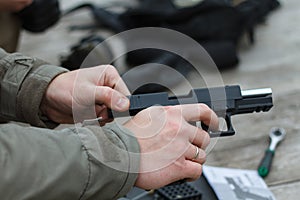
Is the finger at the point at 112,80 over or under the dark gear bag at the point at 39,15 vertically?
over

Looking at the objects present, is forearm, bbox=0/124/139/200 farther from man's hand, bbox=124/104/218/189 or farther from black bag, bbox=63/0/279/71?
black bag, bbox=63/0/279/71

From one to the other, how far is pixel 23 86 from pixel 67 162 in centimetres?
30

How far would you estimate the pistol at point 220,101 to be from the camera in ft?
3.17

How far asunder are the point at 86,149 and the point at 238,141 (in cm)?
65

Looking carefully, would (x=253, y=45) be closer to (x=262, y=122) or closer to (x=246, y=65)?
(x=246, y=65)

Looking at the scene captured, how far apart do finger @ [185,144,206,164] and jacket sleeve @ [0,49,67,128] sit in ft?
1.05

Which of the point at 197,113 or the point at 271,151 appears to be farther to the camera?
the point at 271,151

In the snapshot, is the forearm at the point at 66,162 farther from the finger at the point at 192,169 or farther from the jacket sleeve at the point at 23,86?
the jacket sleeve at the point at 23,86

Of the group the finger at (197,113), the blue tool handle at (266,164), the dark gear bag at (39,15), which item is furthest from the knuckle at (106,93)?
the dark gear bag at (39,15)

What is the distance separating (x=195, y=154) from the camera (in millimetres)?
920

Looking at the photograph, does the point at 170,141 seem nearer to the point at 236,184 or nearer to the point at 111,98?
the point at 111,98

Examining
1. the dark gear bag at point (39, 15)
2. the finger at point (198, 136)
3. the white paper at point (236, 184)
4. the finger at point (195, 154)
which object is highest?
the finger at point (198, 136)

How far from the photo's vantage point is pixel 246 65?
1.82 meters

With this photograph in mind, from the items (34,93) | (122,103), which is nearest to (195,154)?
(122,103)
